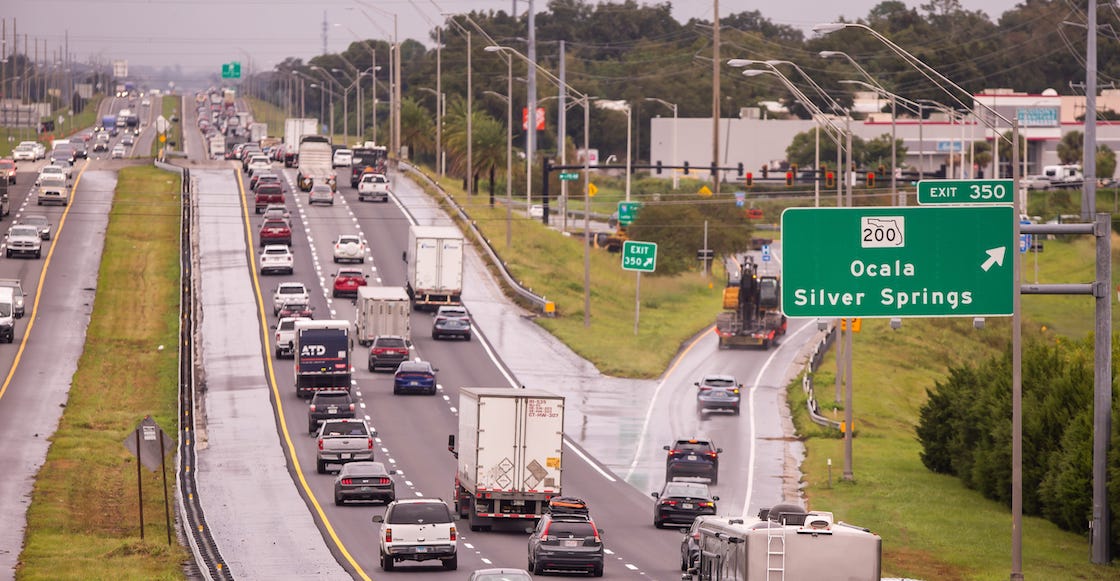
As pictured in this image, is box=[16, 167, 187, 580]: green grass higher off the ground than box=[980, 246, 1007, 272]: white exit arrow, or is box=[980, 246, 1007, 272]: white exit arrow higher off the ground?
box=[980, 246, 1007, 272]: white exit arrow

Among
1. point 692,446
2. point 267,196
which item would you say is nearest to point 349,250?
point 267,196

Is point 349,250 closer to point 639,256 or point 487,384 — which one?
point 639,256

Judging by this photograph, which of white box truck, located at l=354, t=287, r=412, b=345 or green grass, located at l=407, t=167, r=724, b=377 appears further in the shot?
green grass, located at l=407, t=167, r=724, b=377

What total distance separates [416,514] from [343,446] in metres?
15.0

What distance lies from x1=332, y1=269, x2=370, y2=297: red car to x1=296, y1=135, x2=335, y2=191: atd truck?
37.7m

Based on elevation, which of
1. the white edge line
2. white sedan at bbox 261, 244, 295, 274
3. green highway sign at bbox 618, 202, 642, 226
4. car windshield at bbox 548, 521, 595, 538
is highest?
green highway sign at bbox 618, 202, 642, 226

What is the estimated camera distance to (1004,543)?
→ 1622 inches

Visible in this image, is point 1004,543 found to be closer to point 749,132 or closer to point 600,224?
point 600,224

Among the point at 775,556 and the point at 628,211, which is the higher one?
the point at 628,211

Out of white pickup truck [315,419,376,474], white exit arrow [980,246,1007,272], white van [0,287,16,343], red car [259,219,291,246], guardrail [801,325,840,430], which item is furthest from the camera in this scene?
red car [259,219,291,246]

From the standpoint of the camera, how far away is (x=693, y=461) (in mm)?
51344

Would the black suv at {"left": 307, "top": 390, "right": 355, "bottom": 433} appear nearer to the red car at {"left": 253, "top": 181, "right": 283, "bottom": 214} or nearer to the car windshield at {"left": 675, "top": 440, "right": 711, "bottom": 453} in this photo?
the car windshield at {"left": 675, "top": 440, "right": 711, "bottom": 453}

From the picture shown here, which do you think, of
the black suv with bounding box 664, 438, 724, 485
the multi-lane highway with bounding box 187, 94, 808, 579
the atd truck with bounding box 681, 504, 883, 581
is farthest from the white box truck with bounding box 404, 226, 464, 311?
the atd truck with bounding box 681, 504, 883, 581

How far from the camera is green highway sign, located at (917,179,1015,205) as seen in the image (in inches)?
1451
